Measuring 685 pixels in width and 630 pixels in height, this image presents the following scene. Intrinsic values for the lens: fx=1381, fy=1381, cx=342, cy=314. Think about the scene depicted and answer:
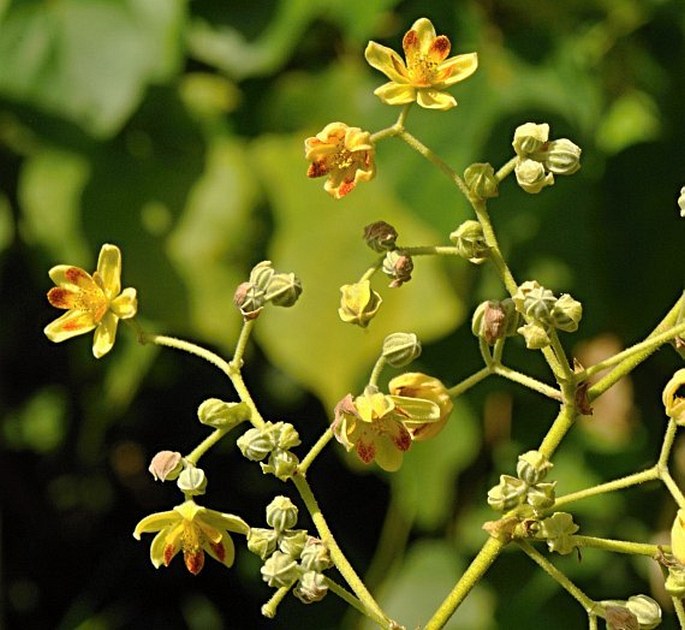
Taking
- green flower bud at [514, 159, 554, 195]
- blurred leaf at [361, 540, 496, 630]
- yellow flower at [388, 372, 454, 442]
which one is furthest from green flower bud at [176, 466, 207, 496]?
blurred leaf at [361, 540, 496, 630]

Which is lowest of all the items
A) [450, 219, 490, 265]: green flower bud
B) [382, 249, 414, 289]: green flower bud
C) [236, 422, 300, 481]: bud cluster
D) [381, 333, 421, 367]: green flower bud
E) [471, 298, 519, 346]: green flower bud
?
[236, 422, 300, 481]: bud cluster

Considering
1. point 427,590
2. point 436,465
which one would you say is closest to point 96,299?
point 436,465

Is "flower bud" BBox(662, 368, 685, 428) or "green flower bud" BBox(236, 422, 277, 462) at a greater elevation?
"flower bud" BBox(662, 368, 685, 428)

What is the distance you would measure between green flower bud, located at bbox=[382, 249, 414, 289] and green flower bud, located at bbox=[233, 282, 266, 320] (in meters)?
0.07

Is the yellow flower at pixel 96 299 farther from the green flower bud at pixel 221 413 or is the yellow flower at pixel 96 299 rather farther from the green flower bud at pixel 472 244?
the green flower bud at pixel 472 244

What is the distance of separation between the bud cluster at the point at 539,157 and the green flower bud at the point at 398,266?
0.07m

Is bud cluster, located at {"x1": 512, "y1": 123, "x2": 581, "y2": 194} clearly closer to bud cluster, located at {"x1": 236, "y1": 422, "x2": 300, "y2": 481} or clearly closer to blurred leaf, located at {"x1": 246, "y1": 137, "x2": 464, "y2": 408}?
bud cluster, located at {"x1": 236, "y1": 422, "x2": 300, "y2": 481}

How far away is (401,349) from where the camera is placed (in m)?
0.76

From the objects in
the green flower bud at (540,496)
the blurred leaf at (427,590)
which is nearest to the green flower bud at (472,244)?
the green flower bud at (540,496)

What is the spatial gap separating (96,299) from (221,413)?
139 mm

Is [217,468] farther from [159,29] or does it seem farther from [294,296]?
[294,296]

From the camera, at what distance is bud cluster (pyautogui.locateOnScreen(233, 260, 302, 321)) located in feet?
2.54

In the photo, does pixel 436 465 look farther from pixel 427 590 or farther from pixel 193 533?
pixel 193 533

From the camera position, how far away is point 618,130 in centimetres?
170
